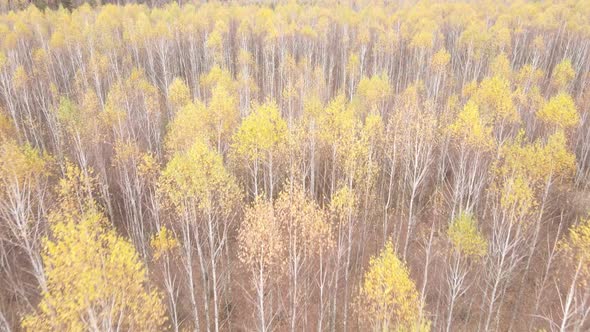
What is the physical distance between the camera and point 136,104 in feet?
137

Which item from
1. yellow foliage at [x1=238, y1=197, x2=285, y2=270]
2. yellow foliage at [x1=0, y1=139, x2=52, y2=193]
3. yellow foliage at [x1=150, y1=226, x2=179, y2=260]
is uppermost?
yellow foliage at [x1=0, y1=139, x2=52, y2=193]

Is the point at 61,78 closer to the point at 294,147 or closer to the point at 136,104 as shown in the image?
the point at 136,104

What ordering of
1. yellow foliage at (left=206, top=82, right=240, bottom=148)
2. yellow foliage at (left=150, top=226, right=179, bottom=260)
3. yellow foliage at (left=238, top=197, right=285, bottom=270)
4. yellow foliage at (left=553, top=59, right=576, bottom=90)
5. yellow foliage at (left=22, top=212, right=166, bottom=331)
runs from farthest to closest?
yellow foliage at (left=553, top=59, right=576, bottom=90) < yellow foliage at (left=206, top=82, right=240, bottom=148) < yellow foliage at (left=150, top=226, right=179, bottom=260) < yellow foliage at (left=238, top=197, right=285, bottom=270) < yellow foliage at (left=22, top=212, right=166, bottom=331)

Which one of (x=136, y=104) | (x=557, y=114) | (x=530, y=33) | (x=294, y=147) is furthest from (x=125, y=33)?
(x=530, y=33)

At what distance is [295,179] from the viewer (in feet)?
119

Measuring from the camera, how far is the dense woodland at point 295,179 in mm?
20328

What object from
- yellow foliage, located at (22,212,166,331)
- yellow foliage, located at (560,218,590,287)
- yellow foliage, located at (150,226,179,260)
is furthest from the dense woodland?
yellow foliage, located at (150,226,179,260)

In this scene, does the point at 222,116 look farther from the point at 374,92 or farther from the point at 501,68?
the point at 501,68

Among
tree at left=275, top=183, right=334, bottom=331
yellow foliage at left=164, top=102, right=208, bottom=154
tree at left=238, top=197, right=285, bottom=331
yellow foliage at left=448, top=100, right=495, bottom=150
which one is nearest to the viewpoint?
tree at left=238, top=197, right=285, bottom=331

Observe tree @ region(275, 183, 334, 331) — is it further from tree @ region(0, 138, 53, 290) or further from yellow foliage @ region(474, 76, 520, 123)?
yellow foliage @ region(474, 76, 520, 123)

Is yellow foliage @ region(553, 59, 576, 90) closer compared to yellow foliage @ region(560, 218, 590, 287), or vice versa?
yellow foliage @ region(560, 218, 590, 287)

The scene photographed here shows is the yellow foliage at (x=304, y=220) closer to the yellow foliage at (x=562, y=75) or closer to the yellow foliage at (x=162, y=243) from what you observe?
the yellow foliage at (x=162, y=243)

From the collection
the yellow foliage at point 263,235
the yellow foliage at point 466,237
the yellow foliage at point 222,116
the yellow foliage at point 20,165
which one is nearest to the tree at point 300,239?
the yellow foliage at point 263,235

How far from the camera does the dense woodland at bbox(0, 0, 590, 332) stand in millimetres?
20328
